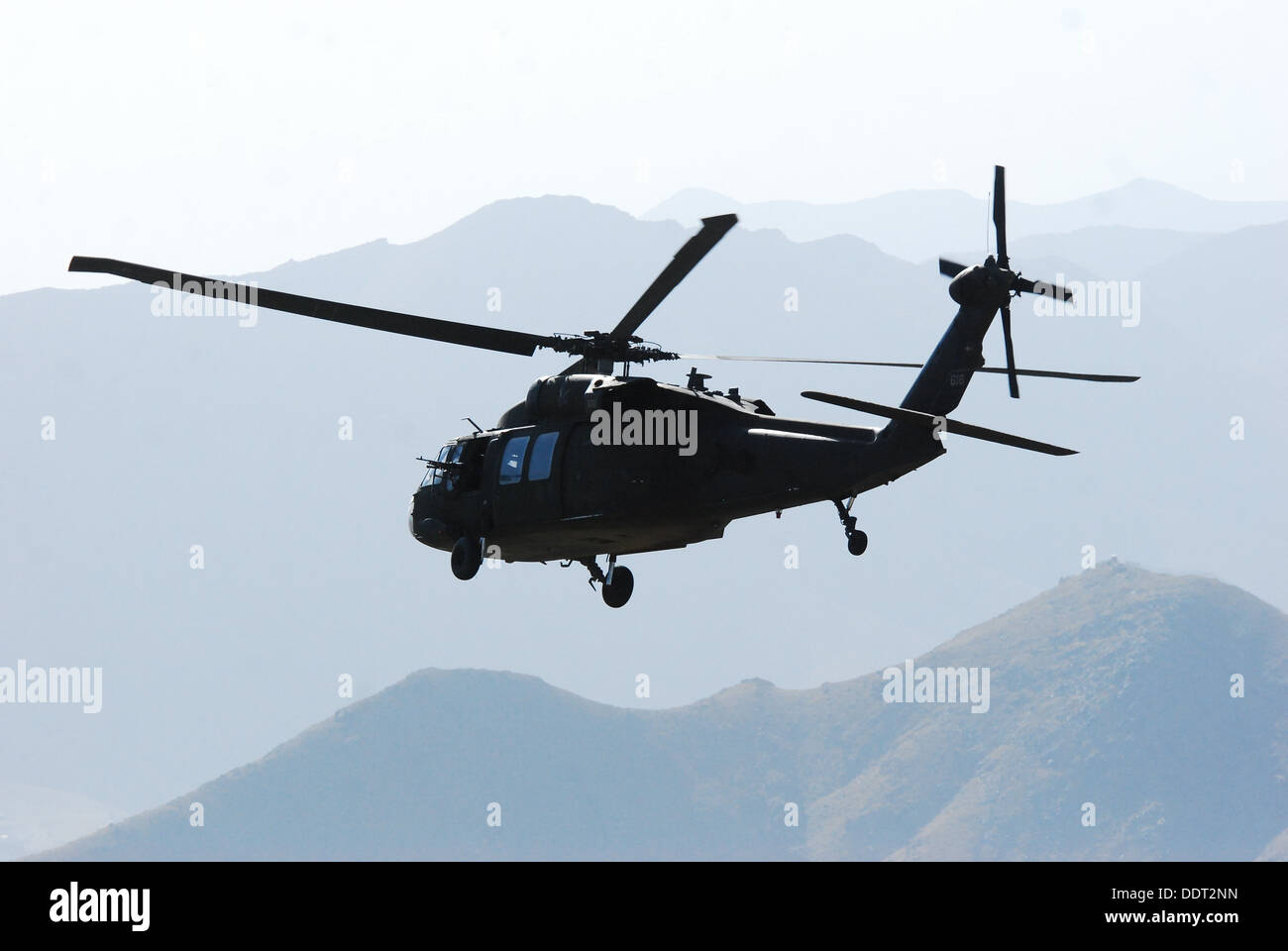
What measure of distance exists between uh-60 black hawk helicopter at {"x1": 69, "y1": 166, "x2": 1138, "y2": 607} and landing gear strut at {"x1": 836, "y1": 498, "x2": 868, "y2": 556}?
A: 0.17 ft

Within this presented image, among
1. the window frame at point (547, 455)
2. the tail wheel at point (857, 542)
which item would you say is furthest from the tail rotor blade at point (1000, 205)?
the window frame at point (547, 455)

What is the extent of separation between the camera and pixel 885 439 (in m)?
29.4

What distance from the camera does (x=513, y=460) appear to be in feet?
112

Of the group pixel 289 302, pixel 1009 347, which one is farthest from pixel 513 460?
pixel 1009 347

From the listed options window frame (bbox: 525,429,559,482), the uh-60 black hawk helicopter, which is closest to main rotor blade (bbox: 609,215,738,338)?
the uh-60 black hawk helicopter

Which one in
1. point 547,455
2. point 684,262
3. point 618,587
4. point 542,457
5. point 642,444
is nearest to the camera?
point 684,262

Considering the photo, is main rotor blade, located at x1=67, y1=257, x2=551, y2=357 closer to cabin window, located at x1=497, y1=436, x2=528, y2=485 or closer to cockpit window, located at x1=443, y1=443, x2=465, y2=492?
cabin window, located at x1=497, y1=436, x2=528, y2=485

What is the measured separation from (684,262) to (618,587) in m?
7.40

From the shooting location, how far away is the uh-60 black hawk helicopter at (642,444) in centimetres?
2912

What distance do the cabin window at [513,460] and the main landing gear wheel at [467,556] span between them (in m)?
1.45

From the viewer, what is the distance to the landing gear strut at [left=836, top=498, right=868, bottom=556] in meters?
27.6

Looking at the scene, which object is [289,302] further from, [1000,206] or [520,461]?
[1000,206]
